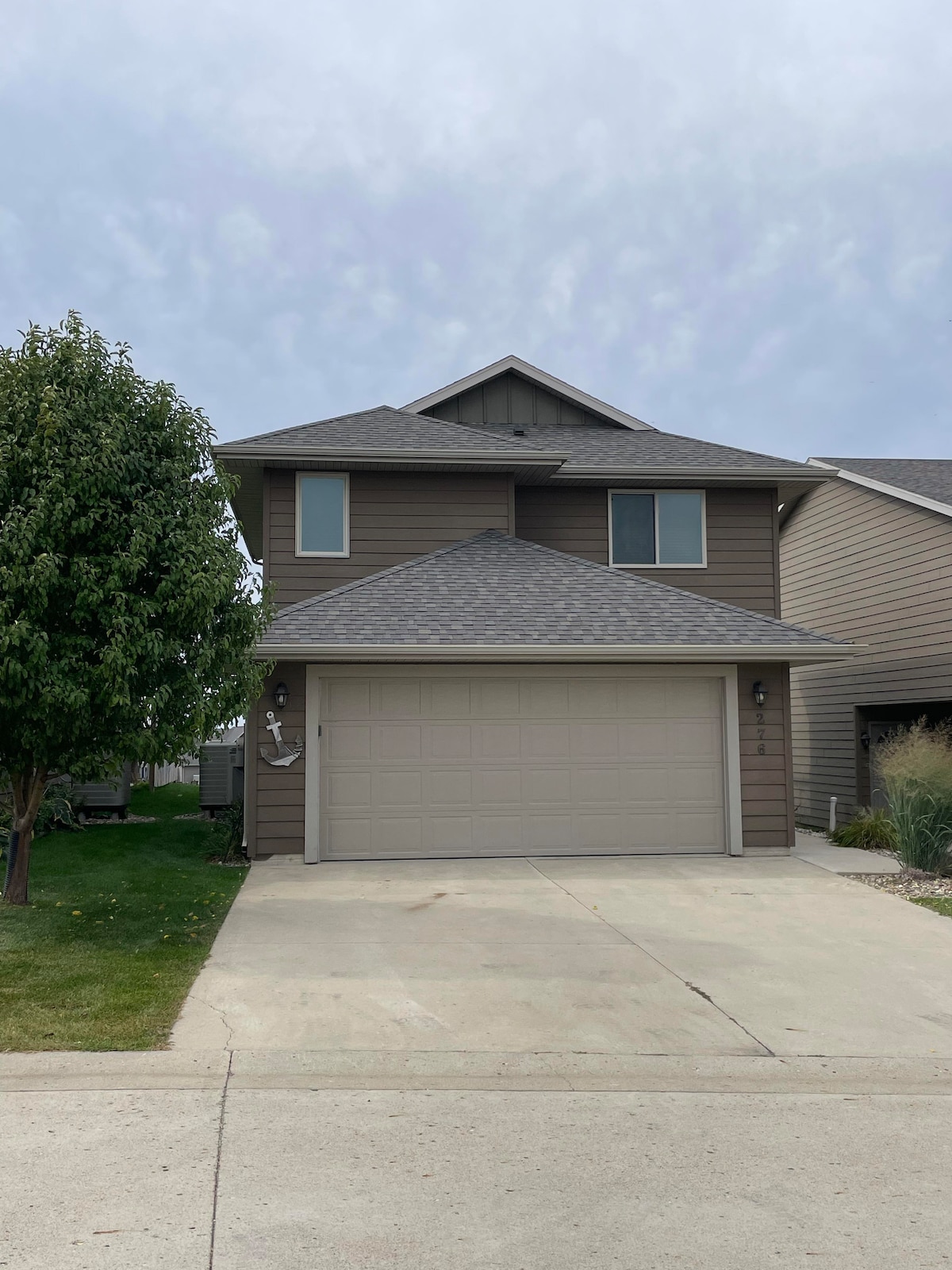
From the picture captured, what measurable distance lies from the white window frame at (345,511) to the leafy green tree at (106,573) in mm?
4799

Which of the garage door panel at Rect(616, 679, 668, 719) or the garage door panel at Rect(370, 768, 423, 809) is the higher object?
the garage door panel at Rect(616, 679, 668, 719)

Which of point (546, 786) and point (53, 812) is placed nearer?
point (546, 786)

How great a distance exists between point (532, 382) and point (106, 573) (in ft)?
34.3

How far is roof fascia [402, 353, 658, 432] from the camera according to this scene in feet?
54.0

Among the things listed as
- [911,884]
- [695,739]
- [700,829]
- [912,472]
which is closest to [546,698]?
[695,739]

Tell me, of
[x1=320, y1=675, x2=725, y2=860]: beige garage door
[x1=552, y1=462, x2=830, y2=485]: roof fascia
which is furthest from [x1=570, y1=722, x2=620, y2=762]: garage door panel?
[x1=552, y1=462, x2=830, y2=485]: roof fascia

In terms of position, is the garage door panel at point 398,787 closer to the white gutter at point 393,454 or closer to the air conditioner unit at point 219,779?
the white gutter at point 393,454

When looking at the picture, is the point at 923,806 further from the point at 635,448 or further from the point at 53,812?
the point at 53,812

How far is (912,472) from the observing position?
17.4 meters

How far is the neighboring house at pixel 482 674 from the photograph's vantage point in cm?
1231

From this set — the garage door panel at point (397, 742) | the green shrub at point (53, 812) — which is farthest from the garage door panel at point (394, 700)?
the green shrub at point (53, 812)

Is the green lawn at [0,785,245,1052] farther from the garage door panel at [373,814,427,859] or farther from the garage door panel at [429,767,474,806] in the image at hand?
the garage door panel at [429,767,474,806]

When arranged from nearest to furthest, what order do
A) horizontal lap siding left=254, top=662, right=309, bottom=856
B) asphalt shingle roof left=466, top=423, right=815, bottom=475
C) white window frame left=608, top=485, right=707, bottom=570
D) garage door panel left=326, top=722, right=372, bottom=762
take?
1. horizontal lap siding left=254, top=662, right=309, bottom=856
2. garage door panel left=326, top=722, right=372, bottom=762
3. asphalt shingle roof left=466, top=423, right=815, bottom=475
4. white window frame left=608, top=485, right=707, bottom=570

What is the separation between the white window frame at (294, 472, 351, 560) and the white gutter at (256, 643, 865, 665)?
2201 mm
